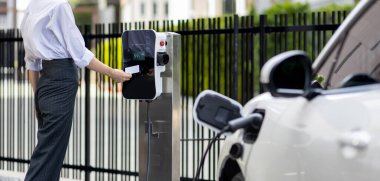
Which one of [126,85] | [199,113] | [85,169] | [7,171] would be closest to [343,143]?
[199,113]

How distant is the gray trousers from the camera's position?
5.51 meters

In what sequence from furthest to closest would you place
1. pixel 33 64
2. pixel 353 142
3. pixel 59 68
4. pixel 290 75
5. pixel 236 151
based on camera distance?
pixel 33 64, pixel 59 68, pixel 236 151, pixel 290 75, pixel 353 142

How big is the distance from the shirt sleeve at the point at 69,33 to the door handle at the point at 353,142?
9.27 feet

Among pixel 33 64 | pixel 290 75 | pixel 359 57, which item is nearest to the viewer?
pixel 290 75

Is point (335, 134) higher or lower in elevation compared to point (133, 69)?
lower

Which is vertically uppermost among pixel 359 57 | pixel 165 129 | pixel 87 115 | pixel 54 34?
pixel 54 34

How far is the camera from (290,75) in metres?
3.23

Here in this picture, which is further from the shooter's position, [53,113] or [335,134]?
[53,113]

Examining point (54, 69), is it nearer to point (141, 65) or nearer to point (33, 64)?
point (33, 64)

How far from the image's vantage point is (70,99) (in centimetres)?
558

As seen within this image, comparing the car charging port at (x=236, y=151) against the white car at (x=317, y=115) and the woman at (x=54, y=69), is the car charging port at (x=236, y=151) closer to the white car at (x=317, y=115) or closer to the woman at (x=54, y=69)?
the white car at (x=317, y=115)

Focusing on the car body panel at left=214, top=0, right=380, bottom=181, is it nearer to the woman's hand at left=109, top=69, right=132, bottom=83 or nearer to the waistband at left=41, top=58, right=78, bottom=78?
the woman's hand at left=109, top=69, right=132, bottom=83

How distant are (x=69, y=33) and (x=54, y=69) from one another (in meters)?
0.30

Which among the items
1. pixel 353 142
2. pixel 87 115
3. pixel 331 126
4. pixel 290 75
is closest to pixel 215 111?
pixel 290 75
